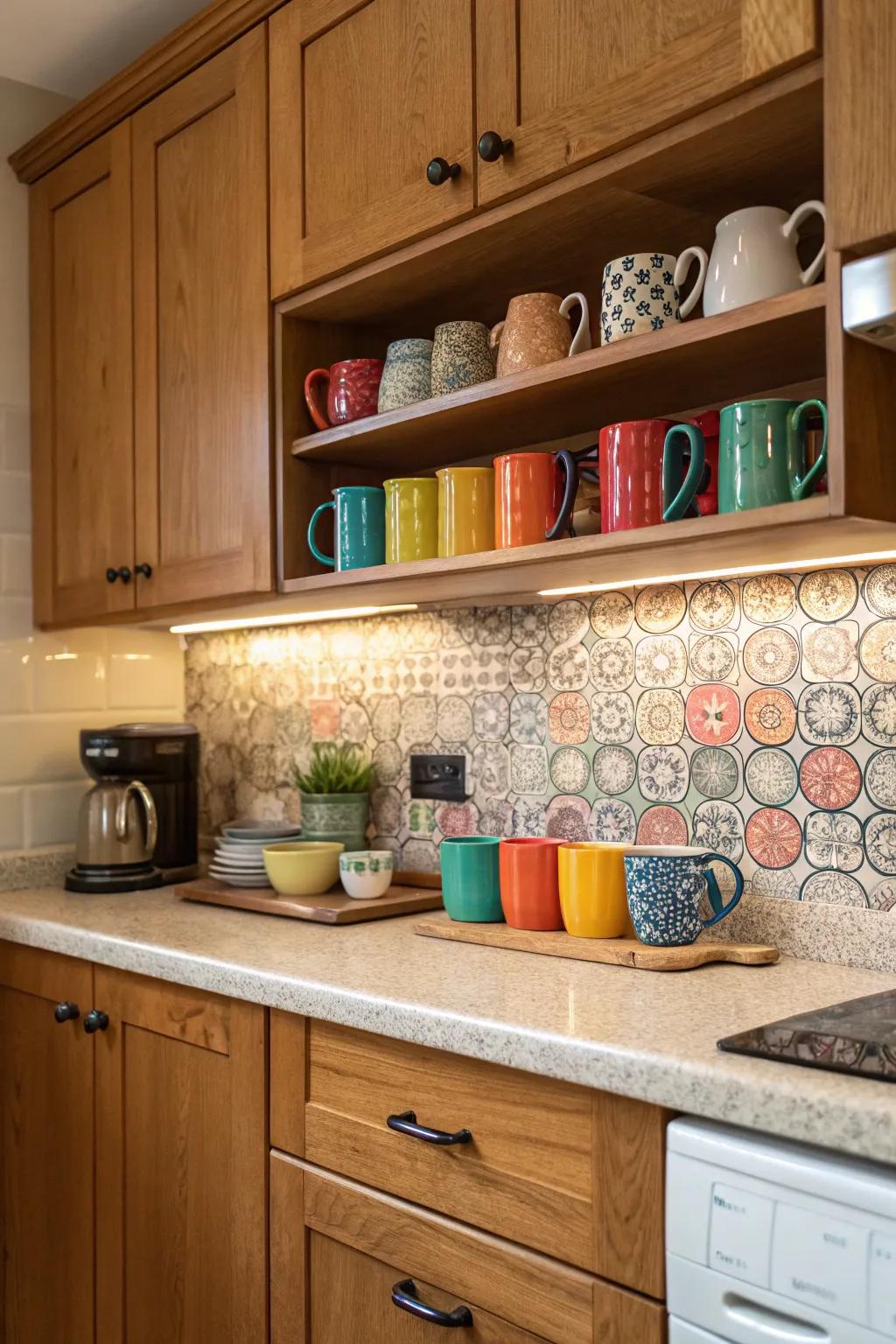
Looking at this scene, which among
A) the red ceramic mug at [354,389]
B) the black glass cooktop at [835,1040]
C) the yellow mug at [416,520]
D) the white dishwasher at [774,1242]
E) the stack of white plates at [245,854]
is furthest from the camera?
the stack of white plates at [245,854]

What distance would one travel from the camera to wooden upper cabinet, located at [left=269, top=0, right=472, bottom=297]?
5.41ft

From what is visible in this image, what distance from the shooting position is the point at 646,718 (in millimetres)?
1833

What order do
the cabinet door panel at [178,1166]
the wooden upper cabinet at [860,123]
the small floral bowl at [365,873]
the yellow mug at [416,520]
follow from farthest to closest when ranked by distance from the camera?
the small floral bowl at [365,873]
the yellow mug at [416,520]
the cabinet door panel at [178,1166]
the wooden upper cabinet at [860,123]

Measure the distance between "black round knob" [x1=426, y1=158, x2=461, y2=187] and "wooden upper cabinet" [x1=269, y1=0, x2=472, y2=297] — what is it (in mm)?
11

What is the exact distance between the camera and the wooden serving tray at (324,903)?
192 cm

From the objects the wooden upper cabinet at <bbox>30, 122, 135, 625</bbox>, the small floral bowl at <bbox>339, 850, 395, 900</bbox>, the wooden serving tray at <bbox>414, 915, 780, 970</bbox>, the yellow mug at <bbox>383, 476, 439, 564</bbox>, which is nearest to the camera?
the wooden serving tray at <bbox>414, 915, 780, 970</bbox>

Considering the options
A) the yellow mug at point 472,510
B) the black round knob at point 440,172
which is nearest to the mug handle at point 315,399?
the yellow mug at point 472,510

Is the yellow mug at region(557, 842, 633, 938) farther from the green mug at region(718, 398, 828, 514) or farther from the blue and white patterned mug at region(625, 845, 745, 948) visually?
the green mug at region(718, 398, 828, 514)

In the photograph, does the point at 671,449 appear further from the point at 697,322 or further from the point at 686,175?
the point at 686,175

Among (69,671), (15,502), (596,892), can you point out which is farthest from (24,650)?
(596,892)

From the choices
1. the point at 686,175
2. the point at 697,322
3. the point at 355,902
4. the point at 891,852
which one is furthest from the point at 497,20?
the point at 355,902

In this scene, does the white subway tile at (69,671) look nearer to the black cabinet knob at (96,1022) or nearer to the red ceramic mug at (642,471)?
the black cabinet knob at (96,1022)

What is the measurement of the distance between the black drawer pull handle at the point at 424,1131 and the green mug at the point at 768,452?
757 millimetres

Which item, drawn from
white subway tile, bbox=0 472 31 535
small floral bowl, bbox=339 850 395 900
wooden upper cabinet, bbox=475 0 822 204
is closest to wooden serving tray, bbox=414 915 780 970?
small floral bowl, bbox=339 850 395 900
